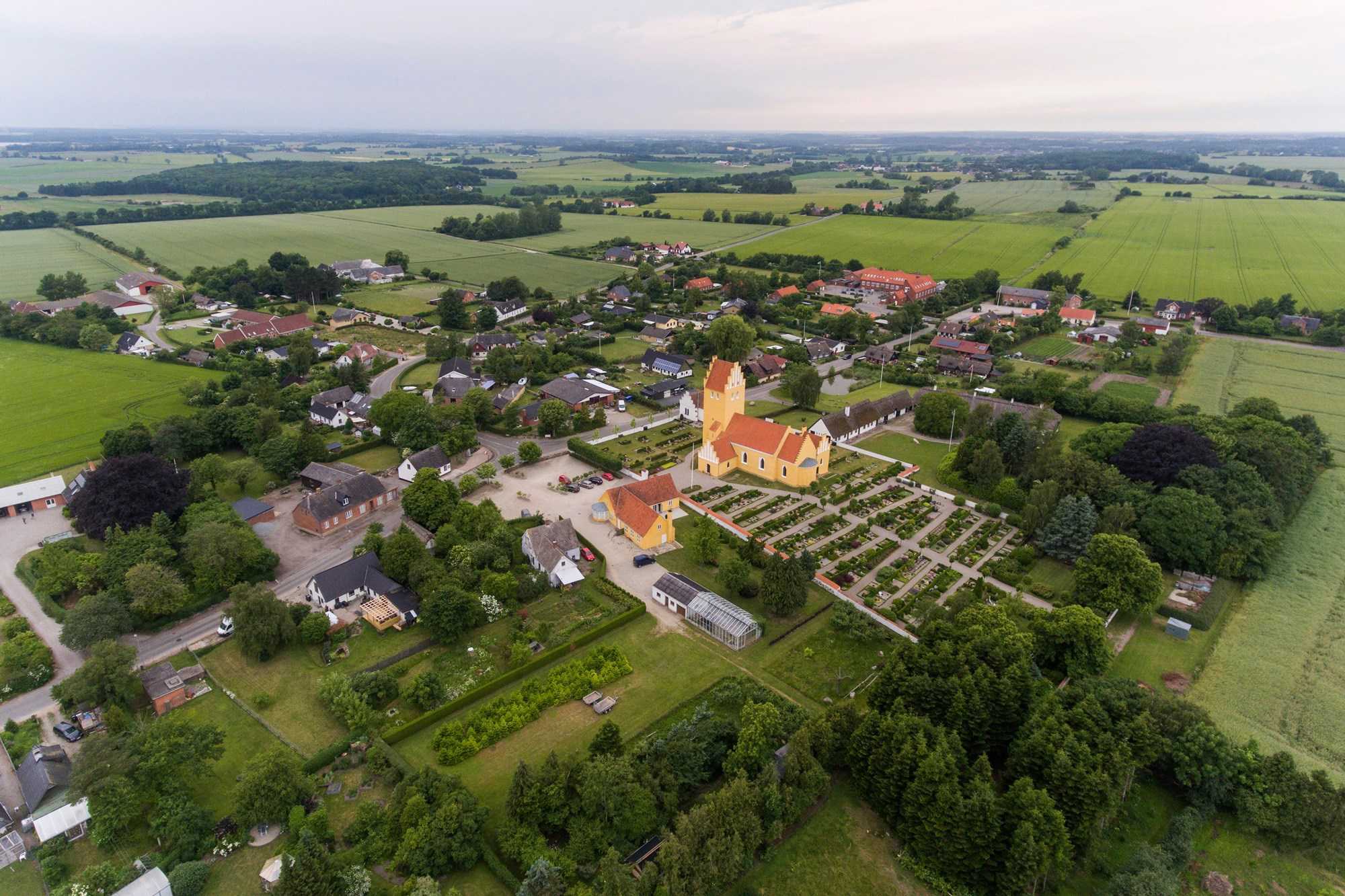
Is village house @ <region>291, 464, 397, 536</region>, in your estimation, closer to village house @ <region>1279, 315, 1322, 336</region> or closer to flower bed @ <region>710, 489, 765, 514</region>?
flower bed @ <region>710, 489, 765, 514</region>

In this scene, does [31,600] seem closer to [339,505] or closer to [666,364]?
[339,505]

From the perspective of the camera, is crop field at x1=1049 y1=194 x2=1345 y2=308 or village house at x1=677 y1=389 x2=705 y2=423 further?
crop field at x1=1049 y1=194 x2=1345 y2=308

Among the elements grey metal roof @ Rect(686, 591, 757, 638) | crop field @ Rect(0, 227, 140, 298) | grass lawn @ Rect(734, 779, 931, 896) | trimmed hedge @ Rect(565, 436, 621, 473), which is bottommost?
grass lawn @ Rect(734, 779, 931, 896)

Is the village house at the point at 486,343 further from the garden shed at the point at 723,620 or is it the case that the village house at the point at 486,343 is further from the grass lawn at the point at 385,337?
the garden shed at the point at 723,620

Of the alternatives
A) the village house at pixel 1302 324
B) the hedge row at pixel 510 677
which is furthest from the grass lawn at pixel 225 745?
the village house at pixel 1302 324

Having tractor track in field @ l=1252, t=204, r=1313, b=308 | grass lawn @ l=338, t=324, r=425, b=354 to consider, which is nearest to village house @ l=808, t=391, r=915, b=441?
grass lawn @ l=338, t=324, r=425, b=354

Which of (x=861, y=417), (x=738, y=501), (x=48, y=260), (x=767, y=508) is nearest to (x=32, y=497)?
(x=738, y=501)

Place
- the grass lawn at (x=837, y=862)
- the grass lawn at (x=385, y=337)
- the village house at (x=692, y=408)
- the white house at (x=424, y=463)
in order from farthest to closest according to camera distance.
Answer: the grass lawn at (x=385, y=337), the village house at (x=692, y=408), the white house at (x=424, y=463), the grass lawn at (x=837, y=862)
